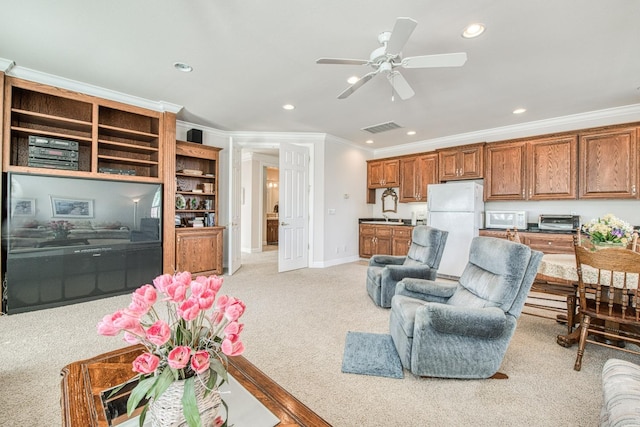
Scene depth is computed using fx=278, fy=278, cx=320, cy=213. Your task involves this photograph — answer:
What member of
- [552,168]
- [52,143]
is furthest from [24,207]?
[552,168]

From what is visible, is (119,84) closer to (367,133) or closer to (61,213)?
(61,213)

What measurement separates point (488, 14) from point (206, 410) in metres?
2.96

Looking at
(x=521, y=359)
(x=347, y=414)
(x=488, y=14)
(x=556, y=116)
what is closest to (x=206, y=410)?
(x=347, y=414)

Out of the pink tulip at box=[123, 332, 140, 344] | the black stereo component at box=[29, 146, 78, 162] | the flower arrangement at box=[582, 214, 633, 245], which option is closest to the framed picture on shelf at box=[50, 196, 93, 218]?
the black stereo component at box=[29, 146, 78, 162]

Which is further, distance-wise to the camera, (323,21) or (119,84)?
(119,84)

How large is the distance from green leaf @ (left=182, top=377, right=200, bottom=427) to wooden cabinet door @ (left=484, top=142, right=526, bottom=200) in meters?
5.32

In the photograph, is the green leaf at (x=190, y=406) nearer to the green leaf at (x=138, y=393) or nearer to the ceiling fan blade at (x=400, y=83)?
the green leaf at (x=138, y=393)

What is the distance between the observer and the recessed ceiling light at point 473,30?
7.42ft

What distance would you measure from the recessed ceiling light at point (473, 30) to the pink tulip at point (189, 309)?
279cm

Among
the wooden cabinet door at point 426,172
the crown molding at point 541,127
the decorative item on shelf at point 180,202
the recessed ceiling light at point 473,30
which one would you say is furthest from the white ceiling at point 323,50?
the decorative item on shelf at point 180,202

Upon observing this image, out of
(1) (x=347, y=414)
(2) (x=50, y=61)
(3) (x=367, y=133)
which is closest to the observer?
(1) (x=347, y=414)

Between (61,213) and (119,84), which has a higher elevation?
Result: (119,84)

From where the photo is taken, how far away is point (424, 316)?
1807mm

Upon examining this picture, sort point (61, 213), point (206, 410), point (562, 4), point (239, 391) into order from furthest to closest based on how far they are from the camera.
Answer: point (61, 213), point (562, 4), point (239, 391), point (206, 410)
